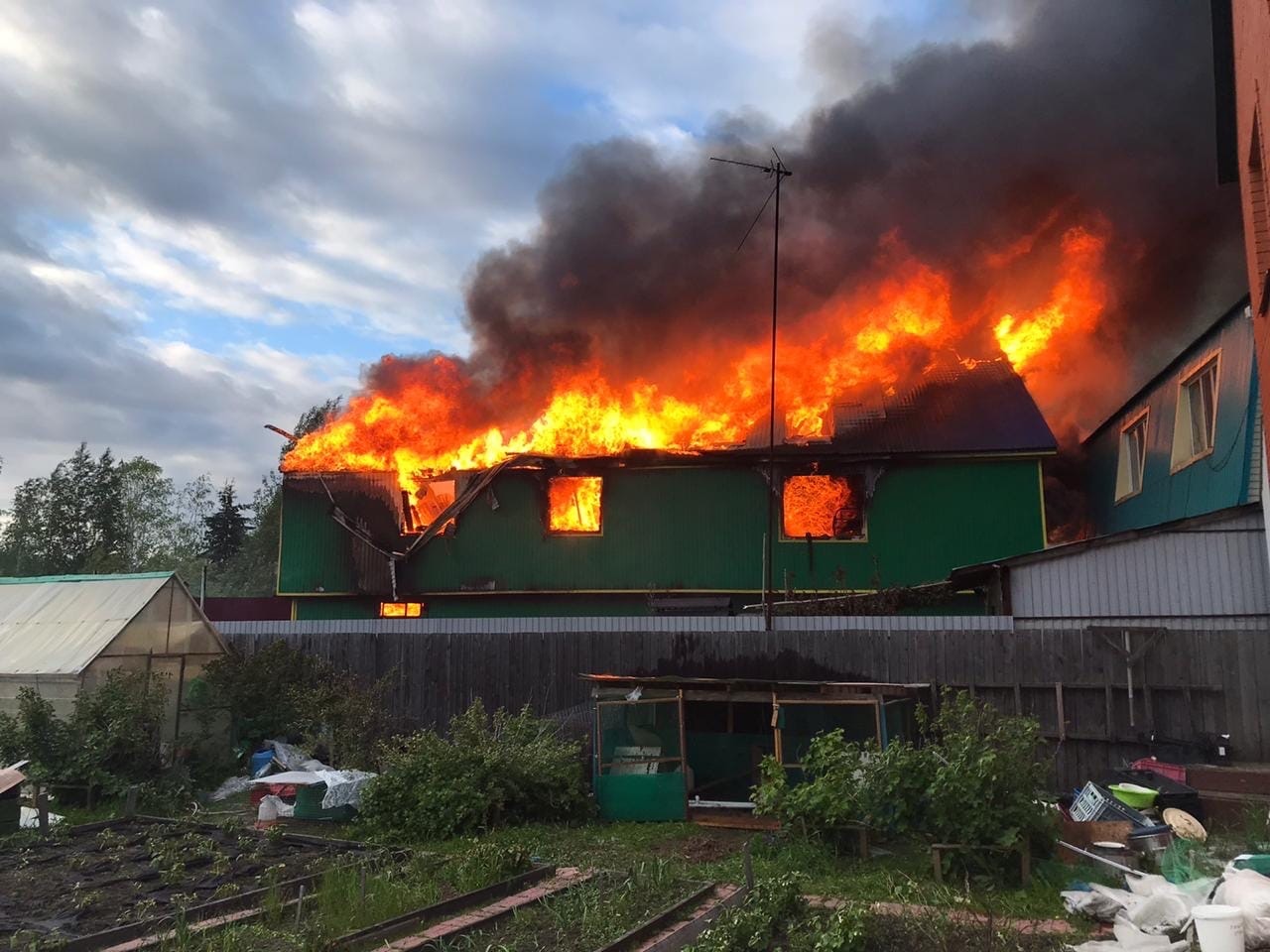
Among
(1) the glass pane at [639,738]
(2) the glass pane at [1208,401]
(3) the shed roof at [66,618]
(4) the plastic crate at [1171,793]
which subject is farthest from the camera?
(2) the glass pane at [1208,401]

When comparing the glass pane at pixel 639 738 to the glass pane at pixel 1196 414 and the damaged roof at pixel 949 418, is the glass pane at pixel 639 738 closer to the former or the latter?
the glass pane at pixel 1196 414

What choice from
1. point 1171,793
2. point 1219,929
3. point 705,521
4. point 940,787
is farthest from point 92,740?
point 705,521

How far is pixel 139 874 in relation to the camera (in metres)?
8.74

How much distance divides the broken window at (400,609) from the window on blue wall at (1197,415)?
58.4 feet

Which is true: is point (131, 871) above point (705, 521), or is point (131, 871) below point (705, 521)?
below

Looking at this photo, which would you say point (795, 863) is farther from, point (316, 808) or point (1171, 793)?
point (316, 808)

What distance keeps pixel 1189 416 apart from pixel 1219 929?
1271 cm

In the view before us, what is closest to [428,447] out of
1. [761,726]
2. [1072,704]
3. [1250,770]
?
[761,726]

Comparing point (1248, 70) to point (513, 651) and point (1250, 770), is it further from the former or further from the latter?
point (513, 651)

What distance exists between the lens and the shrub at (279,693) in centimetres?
1405

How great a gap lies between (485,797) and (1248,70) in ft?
35.7

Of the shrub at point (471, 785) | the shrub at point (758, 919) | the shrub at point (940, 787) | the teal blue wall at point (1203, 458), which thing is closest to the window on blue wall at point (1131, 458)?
the teal blue wall at point (1203, 458)

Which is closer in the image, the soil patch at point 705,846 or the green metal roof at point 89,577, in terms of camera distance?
the soil patch at point 705,846

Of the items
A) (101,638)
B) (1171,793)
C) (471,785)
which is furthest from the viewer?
(101,638)
